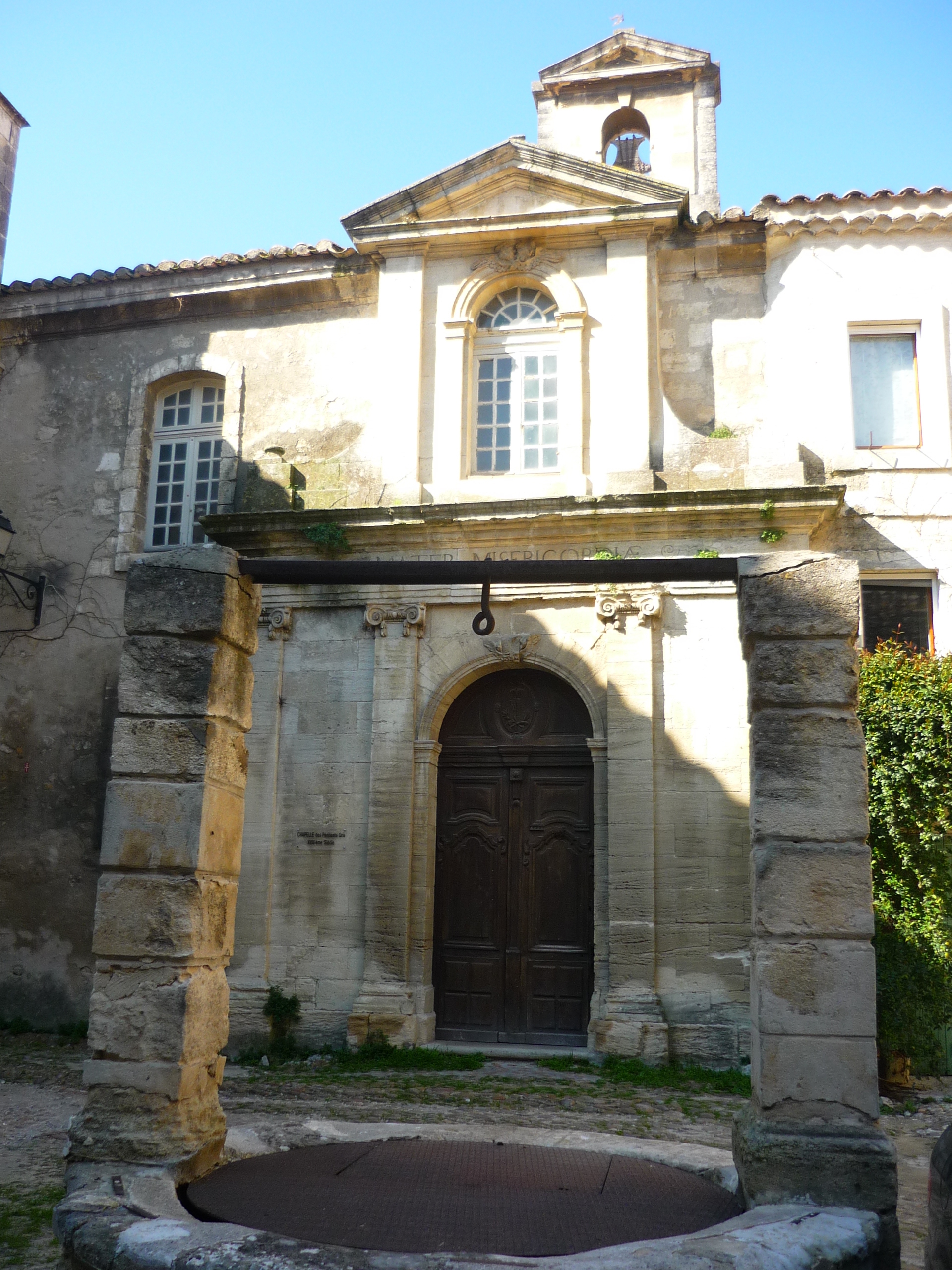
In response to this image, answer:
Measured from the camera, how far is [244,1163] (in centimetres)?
419

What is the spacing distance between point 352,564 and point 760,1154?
2591 mm

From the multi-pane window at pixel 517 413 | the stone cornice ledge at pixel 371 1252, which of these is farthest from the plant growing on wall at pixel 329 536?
the stone cornice ledge at pixel 371 1252

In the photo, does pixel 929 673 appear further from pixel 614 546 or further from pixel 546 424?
pixel 546 424

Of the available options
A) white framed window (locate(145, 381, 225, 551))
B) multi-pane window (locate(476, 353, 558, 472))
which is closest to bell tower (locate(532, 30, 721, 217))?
multi-pane window (locate(476, 353, 558, 472))

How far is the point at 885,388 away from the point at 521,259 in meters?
3.49

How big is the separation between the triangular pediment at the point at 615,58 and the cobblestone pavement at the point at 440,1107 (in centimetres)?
1157

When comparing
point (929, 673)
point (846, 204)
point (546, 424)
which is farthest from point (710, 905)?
point (846, 204)

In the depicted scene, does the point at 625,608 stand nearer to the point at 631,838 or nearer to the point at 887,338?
the point at 631,838

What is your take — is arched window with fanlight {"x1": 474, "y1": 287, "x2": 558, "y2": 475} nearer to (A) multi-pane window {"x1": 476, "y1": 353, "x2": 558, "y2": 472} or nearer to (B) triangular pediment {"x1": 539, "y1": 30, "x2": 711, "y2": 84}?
(A) multi-pane window {"x1": 476, "y1": 353, "x2": 558, "y2": 472}

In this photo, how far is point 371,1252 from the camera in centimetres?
312

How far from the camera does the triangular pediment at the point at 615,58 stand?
44.1 ft

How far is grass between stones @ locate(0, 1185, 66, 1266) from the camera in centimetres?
444

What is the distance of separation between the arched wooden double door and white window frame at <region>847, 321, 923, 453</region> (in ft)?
11.2

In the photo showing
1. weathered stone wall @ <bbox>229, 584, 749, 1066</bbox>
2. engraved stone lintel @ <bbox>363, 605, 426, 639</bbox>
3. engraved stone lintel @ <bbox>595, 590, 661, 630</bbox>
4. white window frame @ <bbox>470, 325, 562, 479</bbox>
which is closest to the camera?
weathered stone wall @ <bbox>229, 584, 749, 1066</bbox>
